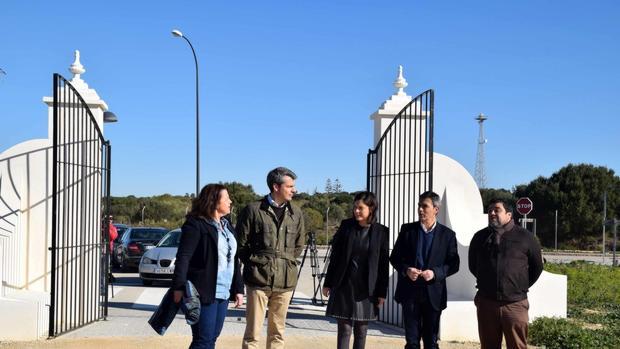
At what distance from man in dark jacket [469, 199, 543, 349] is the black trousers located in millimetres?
478

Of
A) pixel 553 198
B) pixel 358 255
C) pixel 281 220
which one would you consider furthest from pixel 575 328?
pixel 553 198

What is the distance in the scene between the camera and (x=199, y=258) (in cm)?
599

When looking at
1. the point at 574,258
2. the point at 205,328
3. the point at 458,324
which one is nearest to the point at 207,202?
the point at 205,328

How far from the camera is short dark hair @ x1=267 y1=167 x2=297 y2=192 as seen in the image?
6.68 m

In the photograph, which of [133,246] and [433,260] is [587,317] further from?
[133,246]

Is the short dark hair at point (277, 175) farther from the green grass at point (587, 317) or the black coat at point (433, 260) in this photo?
the green grass at point (587, 317)

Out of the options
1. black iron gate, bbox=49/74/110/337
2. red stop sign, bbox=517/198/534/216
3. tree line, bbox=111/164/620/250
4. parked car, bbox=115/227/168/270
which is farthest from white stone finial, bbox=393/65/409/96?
tree line, bbox=111/164/620/250

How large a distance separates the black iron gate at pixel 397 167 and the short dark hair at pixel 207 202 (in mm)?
5087

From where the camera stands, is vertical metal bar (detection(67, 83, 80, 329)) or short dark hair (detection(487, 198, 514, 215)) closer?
short dark hair (detection(487, 198, 514, 215))

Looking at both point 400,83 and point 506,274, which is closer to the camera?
point 506,274

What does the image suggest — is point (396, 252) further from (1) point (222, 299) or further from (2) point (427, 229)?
(1) point (222, 299)

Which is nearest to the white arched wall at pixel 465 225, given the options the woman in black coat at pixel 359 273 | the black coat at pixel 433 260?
the black coat at pixel 433 260

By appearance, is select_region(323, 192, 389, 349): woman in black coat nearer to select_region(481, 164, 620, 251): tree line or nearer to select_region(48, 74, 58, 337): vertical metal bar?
select_region(48, 74, 58, 337): vertical metal bar

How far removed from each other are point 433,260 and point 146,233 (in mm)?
17145
